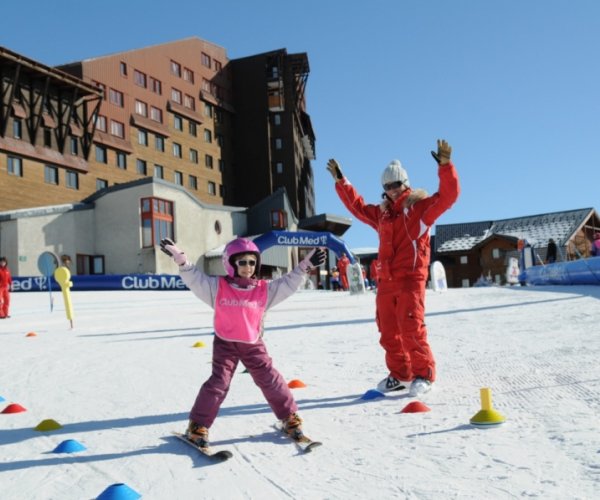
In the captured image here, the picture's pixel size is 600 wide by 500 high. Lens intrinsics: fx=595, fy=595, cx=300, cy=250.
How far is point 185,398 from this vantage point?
14.5 feet

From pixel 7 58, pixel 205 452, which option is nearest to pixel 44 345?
pixel 205 452

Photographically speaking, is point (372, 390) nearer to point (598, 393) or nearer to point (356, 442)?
point (356, 442)

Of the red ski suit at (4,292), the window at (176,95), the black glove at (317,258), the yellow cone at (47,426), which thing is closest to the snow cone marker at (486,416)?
the black glove at (317,258)

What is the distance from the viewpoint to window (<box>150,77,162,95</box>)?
1802 inches

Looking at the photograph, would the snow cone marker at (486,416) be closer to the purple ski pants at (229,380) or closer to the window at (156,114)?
the purple ski pants at (229,380)

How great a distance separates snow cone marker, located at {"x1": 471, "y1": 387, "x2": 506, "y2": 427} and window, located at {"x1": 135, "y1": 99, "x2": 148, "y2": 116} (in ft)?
145

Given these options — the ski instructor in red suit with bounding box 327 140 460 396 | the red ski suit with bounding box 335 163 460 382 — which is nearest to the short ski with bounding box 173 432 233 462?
the ski instructor in red suit with bounding box 327 140 460 396

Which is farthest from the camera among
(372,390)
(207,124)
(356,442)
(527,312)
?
(207,124)

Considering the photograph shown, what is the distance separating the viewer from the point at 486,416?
3.20 meters

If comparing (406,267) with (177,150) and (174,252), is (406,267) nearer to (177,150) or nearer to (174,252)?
(174,252)

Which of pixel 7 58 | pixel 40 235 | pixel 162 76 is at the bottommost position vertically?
pixel 40 235

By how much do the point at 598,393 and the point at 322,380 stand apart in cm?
206

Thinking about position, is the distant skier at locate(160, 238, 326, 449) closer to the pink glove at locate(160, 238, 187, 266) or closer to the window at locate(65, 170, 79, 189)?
the pink glove at locate(160, 238, 187, 266)

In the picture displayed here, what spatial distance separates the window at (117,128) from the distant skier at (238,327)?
134 ft
